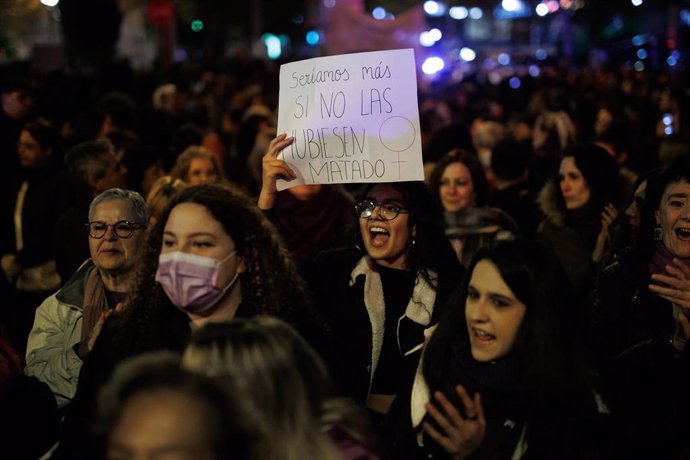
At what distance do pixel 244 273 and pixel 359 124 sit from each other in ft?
4.67

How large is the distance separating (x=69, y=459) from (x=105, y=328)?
654 millimetres

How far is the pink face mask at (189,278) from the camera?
391 cm

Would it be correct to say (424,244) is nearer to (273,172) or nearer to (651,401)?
(273,172)

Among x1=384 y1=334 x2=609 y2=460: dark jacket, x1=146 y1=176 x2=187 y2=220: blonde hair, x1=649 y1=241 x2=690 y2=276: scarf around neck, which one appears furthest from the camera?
x1=146 y1=176 x2=187 y2=220: blonde hair

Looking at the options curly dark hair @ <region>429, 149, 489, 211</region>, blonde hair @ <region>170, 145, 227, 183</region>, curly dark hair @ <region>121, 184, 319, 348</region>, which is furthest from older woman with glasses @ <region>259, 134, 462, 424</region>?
blonde hair @ <region>170, 145, 227, 183</region>

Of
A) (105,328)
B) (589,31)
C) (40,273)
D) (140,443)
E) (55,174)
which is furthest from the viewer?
(589,31)

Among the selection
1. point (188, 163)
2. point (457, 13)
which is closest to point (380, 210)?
point (188, 163)

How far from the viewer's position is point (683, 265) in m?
4.68

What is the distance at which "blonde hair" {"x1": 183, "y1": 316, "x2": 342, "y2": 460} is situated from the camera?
9.33ft

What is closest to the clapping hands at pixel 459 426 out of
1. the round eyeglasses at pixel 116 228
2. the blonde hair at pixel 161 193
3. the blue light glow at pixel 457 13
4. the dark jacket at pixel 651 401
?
the dark jacket at pixel 651 401

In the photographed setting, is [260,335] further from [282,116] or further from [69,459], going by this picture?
[282,116]

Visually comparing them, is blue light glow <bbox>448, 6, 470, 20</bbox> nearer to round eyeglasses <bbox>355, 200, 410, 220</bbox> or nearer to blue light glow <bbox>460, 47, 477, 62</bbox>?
blue light glow <bbox>460, 47, 477, 62</bbox>

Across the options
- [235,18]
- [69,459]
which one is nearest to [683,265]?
[69,459]

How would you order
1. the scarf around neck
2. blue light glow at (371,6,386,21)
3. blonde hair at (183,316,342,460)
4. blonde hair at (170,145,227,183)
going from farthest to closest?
blue light glow at (371,6,386,21) < blonde hair at (170,145,227,183) < the scarf around neck < blonde hair at (183,316,342,460)
